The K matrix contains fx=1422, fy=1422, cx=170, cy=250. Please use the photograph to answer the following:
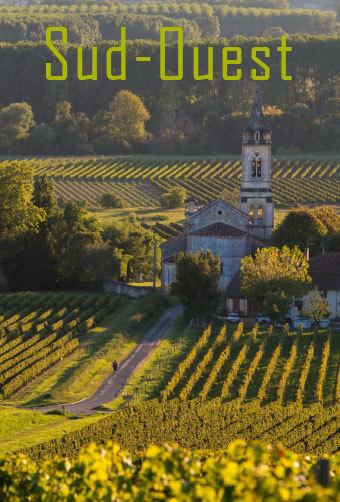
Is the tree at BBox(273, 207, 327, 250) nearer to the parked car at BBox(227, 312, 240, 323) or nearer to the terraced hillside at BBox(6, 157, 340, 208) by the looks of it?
the parked car at BBox(227, 312, 240, 323)

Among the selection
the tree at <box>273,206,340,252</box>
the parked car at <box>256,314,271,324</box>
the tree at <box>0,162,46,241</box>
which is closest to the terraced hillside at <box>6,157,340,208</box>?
the tree at <box>0,162,46,241</box>

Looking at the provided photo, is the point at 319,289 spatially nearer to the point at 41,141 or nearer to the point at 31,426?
the point at 31,426

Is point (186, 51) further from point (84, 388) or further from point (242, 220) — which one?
point (84, 388)

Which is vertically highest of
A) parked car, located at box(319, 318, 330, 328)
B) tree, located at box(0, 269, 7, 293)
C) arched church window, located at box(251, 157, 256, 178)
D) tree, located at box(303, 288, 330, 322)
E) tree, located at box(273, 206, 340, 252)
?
arched church window, located at box(251, 157, 256, 178)

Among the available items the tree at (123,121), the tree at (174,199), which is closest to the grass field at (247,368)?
the tree at (174,199)

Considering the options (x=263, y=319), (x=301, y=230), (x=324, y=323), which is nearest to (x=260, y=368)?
(x=263, y=319)

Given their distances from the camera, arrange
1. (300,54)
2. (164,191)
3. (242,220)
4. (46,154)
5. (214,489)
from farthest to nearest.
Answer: (300,54) → (46,154) → (164,191) → (242,220) → (214,489)

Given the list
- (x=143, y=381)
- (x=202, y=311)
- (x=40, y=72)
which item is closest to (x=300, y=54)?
(x=40, y=72)
